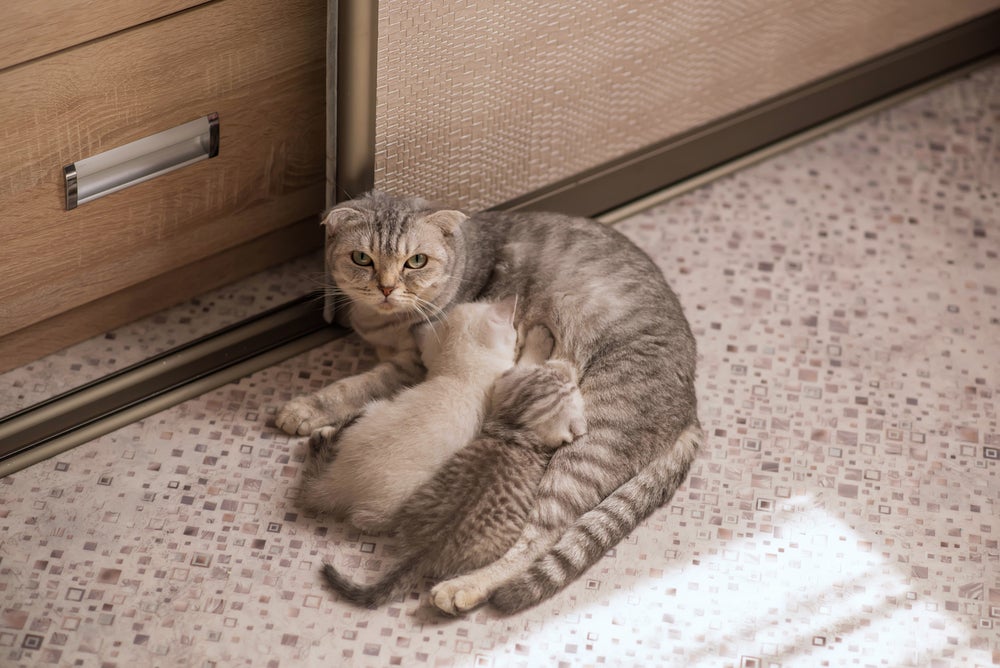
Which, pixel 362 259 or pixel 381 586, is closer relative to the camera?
pixel 381 586

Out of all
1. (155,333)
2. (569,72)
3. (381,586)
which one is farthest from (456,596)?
(569,72)

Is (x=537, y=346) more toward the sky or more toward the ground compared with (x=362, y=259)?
more toward the ground

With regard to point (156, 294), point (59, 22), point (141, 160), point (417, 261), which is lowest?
point (156, 294)

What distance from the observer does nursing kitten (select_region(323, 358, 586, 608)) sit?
1.91 m

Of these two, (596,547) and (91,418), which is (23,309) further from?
(596,547)

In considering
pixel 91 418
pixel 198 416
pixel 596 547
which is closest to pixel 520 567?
pixel 596 547

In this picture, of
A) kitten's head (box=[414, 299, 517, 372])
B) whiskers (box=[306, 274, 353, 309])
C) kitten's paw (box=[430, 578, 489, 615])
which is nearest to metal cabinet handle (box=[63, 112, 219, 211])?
whiskers (box=[306, 274, 353, 309])

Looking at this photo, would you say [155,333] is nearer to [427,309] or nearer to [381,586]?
[427,309]

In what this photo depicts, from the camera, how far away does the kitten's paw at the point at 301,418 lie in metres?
2.17

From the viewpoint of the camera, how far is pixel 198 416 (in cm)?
221

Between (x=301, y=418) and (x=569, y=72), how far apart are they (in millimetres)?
880

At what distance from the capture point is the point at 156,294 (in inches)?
92.4

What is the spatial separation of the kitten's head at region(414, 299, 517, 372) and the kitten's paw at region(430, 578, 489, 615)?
390 mm

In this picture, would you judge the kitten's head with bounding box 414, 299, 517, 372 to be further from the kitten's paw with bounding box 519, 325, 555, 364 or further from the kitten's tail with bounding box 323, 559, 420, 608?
the kitten's tail with bounding box 323, 559, 420, 608
